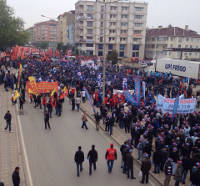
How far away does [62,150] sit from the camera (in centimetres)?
1153

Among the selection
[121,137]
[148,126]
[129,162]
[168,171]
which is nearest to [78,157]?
[129,162]

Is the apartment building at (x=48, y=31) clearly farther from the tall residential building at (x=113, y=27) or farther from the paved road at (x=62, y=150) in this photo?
the paved road at (x=62, y=150)

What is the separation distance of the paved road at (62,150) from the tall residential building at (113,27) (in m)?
58.4

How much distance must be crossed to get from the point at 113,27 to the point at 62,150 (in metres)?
65.6

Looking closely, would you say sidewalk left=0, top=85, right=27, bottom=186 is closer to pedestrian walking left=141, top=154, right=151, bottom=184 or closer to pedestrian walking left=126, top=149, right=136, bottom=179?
pedestrian walking left=126, top=149, right=136, bottom=179

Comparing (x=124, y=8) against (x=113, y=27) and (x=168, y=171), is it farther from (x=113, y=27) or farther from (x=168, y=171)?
(x=168, y=171)

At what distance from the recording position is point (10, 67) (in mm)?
36250

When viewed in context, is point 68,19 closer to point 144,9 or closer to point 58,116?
point 144,9

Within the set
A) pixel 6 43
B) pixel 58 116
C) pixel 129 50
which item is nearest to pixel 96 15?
pixel 129 50

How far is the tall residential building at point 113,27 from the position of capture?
71.6m

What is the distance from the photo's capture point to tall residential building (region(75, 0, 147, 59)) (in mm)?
71625

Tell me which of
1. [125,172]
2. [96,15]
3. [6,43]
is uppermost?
[96,15]

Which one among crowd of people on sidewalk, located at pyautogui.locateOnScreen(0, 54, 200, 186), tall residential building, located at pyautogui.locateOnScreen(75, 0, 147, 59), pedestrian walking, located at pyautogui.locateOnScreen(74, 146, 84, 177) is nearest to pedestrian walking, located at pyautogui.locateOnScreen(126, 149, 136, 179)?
crowd of people on sidewalk, located at pyautogui.locateOnScreen(0, 54, 200, 186)

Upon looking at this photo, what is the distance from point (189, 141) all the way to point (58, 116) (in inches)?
380
